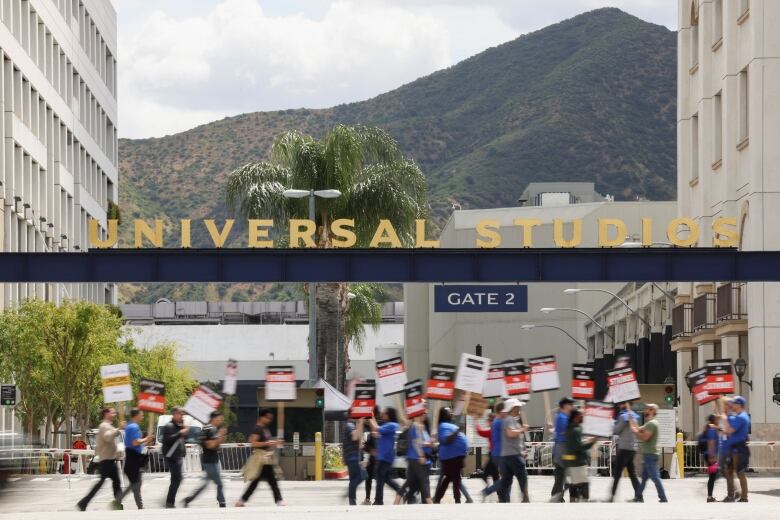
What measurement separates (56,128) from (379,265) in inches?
1566

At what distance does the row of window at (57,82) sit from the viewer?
67.4m

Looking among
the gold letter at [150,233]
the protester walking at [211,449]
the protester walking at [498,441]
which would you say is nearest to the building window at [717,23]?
the gold letter at [150,233]

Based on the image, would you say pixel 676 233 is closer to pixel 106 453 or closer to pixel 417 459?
pixel 417 459

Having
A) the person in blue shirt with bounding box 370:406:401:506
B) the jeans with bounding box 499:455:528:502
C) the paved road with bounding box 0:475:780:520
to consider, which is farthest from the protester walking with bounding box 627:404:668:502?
the person in blue shirt with bounding box 370:406:401:506

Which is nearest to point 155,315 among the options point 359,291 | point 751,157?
point 359,291

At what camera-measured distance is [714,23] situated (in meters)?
53.5

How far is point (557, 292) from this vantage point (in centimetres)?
11050

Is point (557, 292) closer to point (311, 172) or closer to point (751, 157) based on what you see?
point (311, 172)

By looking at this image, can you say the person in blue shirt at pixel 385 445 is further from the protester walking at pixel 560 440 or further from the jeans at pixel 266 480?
the protester walking at pixel 560 440

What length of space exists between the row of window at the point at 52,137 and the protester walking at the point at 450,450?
4076 centimetres

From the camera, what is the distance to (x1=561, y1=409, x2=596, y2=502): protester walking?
989 inches

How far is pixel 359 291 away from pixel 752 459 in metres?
21.8

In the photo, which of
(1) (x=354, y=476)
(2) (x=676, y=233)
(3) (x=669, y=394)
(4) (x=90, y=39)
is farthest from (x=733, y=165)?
(4) (x=90, y=39)

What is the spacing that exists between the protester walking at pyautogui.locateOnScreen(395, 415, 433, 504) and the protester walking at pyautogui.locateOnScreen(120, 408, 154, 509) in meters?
4.11
